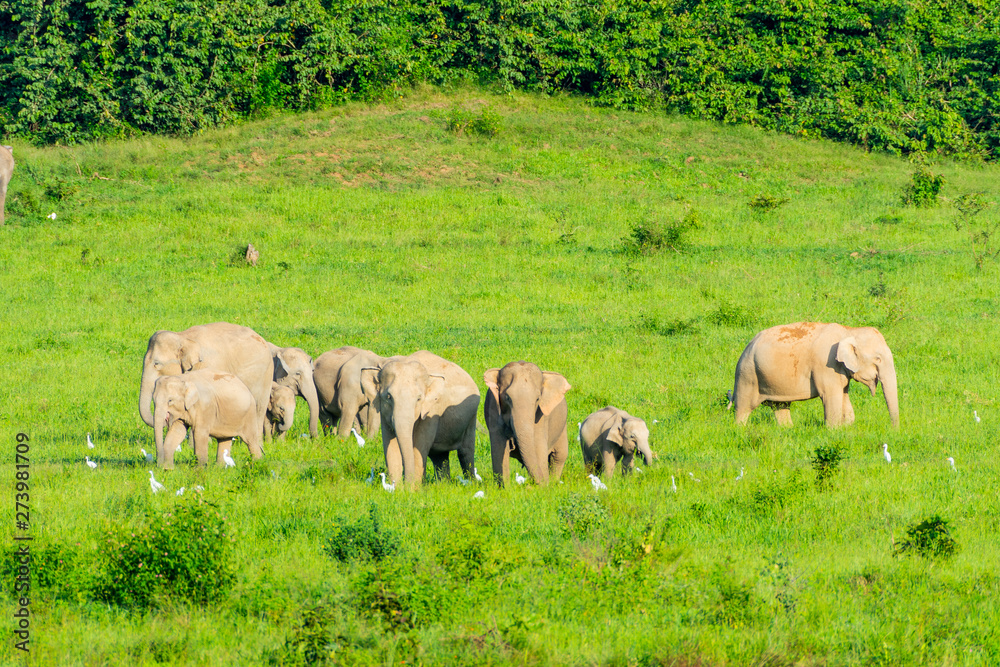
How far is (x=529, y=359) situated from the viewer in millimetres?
19672

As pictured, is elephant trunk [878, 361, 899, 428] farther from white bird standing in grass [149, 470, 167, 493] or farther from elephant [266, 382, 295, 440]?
white bird standing in grass [149, 470, 167, 493]

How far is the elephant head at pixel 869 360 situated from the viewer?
15.8m

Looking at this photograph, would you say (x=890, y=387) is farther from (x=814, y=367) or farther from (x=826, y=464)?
(x=826, y=464)

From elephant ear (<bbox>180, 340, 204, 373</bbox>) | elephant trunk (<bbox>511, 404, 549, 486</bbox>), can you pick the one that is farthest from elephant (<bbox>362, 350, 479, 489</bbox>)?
elephant ear (<bbox>180, 340, 204, 373</bbox>)

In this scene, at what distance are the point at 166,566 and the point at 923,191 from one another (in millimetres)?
28774

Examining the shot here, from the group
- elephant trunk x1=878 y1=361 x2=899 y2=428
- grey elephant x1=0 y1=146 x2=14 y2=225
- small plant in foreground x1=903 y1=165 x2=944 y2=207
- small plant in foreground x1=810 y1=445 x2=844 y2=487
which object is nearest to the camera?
small plant in foreground x1=810 y1=445 x2=844 y2=487

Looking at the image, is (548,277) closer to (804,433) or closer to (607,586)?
(804,433)

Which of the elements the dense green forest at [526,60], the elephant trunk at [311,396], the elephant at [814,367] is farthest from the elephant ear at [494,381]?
the dense green forest at [526,60]

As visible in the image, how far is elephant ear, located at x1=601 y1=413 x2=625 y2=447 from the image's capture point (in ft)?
42.9

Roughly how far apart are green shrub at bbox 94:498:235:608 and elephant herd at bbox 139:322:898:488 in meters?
2.99

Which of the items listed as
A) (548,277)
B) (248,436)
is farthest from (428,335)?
(248,436)

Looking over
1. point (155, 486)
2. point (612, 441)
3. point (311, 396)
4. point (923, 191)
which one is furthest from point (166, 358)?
point (923, 191)

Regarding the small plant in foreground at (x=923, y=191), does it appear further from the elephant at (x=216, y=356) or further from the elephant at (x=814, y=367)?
the elephant at (x=216, y=356)

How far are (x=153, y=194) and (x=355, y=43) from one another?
36.5 ft
